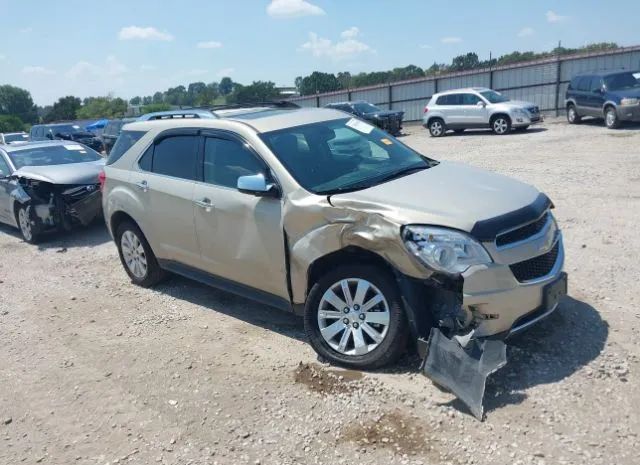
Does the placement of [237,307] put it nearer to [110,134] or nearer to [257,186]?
[257,186]

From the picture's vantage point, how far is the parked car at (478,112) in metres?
19.9

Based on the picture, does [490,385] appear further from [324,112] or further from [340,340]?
[324,112]

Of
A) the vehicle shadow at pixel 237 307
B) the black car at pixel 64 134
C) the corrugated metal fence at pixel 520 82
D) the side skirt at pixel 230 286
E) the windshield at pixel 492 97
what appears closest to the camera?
the side skirt at pixel 230 286

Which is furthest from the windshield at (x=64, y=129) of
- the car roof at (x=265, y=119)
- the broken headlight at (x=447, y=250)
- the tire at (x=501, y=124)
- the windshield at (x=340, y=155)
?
the broken headlight at (x=447, y=250)

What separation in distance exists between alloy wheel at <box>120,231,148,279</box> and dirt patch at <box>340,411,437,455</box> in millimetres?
3482

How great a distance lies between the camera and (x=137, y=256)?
6.14m

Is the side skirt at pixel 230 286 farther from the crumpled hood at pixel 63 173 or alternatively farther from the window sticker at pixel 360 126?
the crumpled hood at pixel 63 173

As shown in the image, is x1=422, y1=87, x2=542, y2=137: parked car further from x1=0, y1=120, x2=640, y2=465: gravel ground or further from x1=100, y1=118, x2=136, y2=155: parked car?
x1=0, y1=120, x2=640, y2=465: gravel ground

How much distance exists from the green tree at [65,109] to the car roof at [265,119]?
3001 inches

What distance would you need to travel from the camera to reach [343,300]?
4.01m

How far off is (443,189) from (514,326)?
1.09m

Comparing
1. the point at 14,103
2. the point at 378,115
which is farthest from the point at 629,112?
the point at 14,103

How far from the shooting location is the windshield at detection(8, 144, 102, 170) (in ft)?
31.8

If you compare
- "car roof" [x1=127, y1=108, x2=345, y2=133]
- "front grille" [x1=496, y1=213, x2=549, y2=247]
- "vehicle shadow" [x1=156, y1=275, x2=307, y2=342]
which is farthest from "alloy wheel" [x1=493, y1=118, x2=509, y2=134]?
"front grille" [x1=496, y1=213, x2=549, y2=247]
